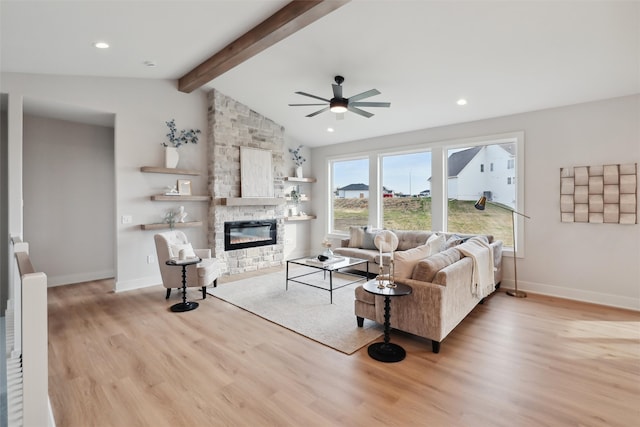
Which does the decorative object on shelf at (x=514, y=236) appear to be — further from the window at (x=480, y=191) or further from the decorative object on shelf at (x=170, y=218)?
the decorative object on shelf at (x=170, y=218)

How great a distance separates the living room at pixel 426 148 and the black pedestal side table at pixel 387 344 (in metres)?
2.97

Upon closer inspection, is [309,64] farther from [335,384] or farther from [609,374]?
[609,374]

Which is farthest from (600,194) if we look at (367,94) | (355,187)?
(355,187)

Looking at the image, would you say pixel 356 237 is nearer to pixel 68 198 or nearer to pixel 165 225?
pixel 165 225

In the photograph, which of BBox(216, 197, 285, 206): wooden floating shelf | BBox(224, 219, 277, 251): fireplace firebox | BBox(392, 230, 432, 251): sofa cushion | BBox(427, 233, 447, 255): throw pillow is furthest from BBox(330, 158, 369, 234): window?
BBox(427, 233, 447, 255): throw pillow

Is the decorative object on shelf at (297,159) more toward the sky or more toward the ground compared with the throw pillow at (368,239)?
more toward the sky

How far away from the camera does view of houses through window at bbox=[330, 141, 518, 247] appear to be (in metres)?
5.15

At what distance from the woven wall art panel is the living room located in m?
0.10

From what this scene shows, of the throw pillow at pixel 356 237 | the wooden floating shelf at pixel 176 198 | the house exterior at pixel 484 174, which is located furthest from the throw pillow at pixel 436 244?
the wooden floating shelf at pixel 176 198

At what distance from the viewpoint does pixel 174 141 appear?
543 cm

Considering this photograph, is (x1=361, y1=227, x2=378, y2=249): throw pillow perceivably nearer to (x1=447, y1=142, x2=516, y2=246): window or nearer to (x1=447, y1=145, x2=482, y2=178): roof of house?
(x1=447, y1=142, x2=516, y2=246): window

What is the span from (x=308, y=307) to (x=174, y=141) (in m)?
3.65

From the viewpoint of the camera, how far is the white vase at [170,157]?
5.24 m

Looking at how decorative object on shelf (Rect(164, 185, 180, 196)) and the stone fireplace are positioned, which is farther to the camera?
the stone fireplace
